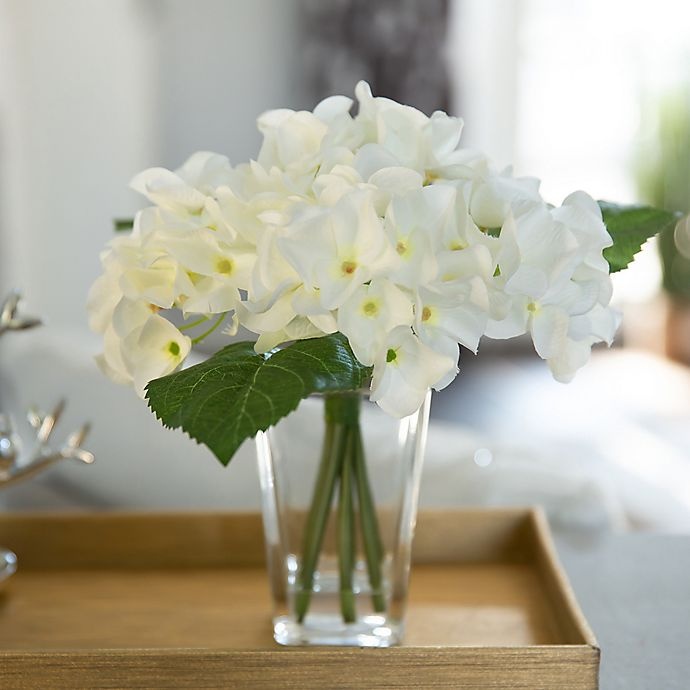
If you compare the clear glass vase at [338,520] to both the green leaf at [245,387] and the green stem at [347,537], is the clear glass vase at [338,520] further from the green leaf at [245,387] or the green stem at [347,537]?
the green leaf at [245,387]

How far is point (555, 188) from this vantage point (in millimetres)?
5887

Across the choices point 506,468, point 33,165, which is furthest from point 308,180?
point 33,165

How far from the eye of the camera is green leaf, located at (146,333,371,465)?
0.56 meters

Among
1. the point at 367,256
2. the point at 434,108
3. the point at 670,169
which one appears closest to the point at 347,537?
the point at 367,256

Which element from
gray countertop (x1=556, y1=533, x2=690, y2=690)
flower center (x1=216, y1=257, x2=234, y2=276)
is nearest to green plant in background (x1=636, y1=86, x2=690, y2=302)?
gray countertop (x1=556, y1=533, x2=690, y2=690)

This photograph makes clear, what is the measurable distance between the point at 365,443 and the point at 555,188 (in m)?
5.33

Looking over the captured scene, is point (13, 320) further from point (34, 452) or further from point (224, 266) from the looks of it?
point (224, 266)

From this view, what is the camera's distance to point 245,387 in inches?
23.2

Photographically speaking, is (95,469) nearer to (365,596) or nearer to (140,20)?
(365,596)

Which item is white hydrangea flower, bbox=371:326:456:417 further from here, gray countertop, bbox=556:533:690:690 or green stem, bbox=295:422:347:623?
gray countertop, bbox=556:533:690:690

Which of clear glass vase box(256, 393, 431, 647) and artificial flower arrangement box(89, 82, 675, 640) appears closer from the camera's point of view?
artificial flower arrangement box(89, 82, 675, 640)

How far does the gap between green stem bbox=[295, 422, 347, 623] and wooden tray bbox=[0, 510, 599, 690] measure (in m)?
0.06

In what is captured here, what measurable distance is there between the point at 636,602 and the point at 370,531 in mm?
297

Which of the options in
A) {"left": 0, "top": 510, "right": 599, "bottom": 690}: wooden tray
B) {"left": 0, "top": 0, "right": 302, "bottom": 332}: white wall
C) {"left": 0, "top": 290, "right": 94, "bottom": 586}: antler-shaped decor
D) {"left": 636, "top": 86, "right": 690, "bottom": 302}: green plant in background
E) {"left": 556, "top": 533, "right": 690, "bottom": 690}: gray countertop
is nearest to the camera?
{"left": 0, "top": 510, "right": 599, "bottom": 690}: wooden tray
